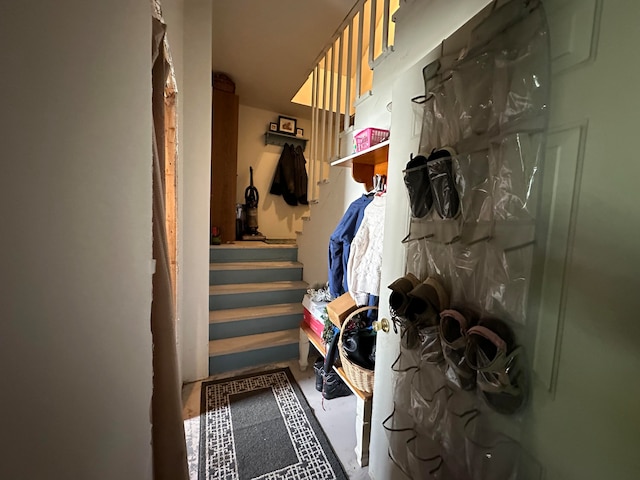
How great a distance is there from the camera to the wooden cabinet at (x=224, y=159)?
2.96m

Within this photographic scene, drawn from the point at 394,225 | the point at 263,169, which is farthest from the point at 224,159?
the point at 394,225

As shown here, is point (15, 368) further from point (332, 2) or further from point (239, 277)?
point (332, 2)

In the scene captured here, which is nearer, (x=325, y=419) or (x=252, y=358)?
(x=325, y=419)

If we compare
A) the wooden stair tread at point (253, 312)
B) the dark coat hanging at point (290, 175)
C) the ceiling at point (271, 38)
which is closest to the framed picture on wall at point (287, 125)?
the dark coat hanging at point (290, 175)

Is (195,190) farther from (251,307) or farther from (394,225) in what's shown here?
(394,225)

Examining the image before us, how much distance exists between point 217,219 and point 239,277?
0.90 m

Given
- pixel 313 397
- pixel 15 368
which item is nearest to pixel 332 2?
pixel 15 368

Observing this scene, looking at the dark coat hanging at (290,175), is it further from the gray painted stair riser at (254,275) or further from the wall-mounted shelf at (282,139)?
the gray painted stair riser at (254,275)

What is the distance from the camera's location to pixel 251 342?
2.19m

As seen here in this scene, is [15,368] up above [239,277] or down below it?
above

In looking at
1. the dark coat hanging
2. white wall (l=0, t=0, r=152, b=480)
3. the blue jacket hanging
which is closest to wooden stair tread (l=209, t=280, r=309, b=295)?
the blue jacket hanging

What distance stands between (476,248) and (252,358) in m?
2.02

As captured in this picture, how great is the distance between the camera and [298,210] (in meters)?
4.16

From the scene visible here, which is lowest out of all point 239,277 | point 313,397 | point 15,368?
point 313,397
